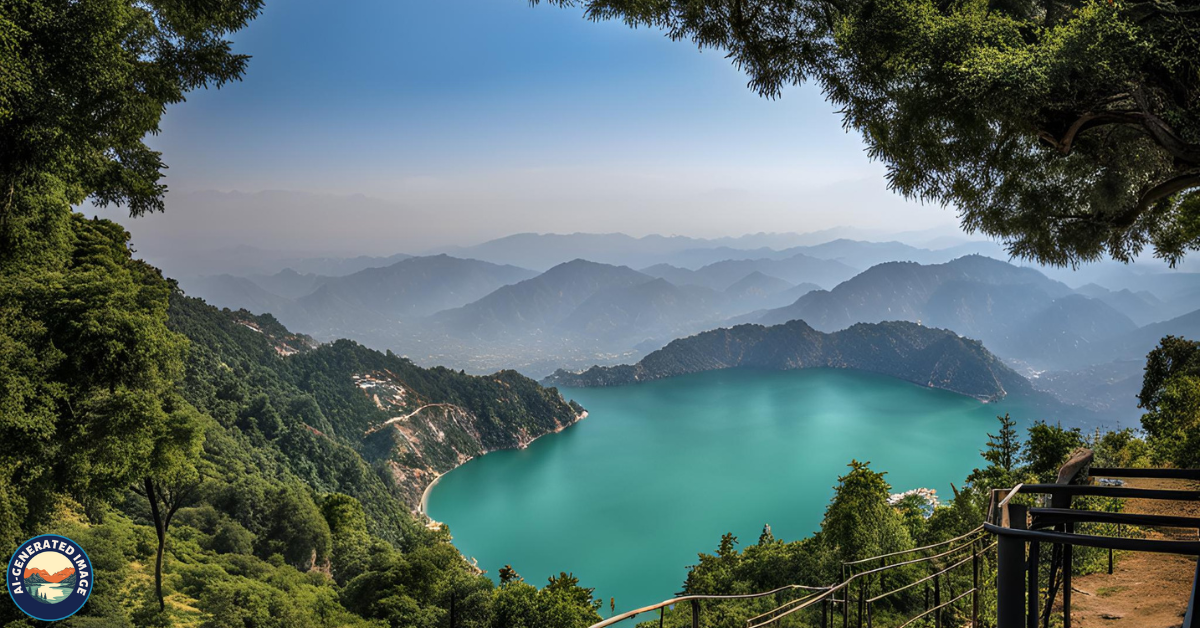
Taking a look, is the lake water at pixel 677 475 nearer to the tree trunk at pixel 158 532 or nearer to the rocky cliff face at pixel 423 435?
the rocky cliff face at pixel 423 435

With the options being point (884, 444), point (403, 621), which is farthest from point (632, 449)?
point (403, 621)

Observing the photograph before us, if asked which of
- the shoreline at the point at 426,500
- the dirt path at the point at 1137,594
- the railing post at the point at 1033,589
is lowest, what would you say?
the shoreline at the point at 426,500

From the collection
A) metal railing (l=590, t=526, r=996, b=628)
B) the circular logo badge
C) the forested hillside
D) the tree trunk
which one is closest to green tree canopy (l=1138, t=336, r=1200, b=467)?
metal railing (l=590, t=526, r=996, b=628)

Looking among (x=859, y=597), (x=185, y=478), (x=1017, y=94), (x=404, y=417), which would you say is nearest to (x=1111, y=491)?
(x=1017, y=94)

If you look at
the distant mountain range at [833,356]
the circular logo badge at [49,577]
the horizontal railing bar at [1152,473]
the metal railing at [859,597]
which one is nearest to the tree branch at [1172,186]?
the metal railing at [859,597]

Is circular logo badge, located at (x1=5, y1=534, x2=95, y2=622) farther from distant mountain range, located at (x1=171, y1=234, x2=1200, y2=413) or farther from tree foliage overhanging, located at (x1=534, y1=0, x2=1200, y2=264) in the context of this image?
distant mountain range, located at (x1=171, y1=234, x2=1200, y2=413)

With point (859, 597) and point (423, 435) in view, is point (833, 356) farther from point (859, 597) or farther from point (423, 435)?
point (859, 597)
